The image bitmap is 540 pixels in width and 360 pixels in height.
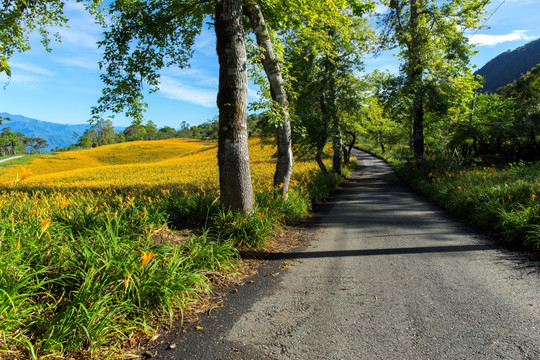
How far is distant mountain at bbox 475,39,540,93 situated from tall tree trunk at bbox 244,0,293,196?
16656 centimetres

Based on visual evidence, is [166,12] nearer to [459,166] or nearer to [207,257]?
[207,257]

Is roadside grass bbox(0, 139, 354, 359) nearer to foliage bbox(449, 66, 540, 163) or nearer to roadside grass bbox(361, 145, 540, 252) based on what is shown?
roadside grass bbox(361, 145, 540, 252)

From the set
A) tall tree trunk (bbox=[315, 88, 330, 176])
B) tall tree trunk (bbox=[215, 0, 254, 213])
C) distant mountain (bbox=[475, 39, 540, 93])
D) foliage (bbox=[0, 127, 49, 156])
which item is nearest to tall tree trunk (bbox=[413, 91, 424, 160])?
tall tree trunk (bbox=[315, 88, 330, 176])

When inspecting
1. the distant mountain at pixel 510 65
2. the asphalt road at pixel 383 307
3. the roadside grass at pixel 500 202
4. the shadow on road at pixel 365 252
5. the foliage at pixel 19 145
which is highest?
the distant mountain at pixel 510 65

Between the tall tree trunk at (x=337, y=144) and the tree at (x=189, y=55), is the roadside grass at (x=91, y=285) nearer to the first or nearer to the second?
the tree at (x=189, y=55)

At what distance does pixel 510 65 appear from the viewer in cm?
15588

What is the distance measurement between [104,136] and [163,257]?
118 m

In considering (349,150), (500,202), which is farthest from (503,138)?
(349,150)

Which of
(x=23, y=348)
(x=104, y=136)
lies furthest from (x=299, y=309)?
(x=104, y=136)

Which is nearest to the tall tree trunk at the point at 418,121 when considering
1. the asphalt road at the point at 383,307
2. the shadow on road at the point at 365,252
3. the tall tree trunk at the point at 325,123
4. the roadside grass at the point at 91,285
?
the tall tree trunk at the point at 325,123

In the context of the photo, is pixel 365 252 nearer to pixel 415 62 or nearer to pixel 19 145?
pixel 415 62

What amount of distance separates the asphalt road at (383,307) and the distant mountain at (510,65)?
6639 inches

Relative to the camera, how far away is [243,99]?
530cm

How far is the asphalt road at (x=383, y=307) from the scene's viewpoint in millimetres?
2480
